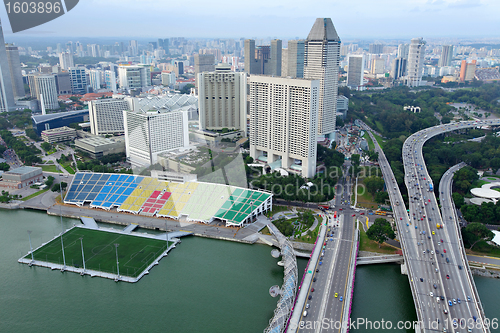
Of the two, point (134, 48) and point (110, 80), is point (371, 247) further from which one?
point (134, 48)

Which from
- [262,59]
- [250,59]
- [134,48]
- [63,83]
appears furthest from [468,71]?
[134,48]

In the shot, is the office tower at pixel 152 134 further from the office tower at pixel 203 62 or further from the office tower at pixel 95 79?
the office tower at pixel 95 79

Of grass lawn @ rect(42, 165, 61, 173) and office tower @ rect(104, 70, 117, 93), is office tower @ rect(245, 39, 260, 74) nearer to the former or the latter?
office tower @ rect(104, 70, 117, 93)

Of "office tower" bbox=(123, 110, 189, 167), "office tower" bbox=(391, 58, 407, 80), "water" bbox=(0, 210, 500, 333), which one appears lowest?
"water" bbox=(0, 210, 500, 333)

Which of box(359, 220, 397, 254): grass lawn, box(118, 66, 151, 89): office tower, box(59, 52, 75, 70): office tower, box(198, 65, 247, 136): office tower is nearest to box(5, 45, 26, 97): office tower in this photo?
box(118, 66, 151, 89): office tower

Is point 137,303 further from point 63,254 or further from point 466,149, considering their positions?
point 466,149

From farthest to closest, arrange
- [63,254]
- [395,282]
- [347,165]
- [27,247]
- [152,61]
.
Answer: [152,61]
[347,165]
[27,247]
[63,254]
[395,282]

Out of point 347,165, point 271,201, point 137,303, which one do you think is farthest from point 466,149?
point 137,303
